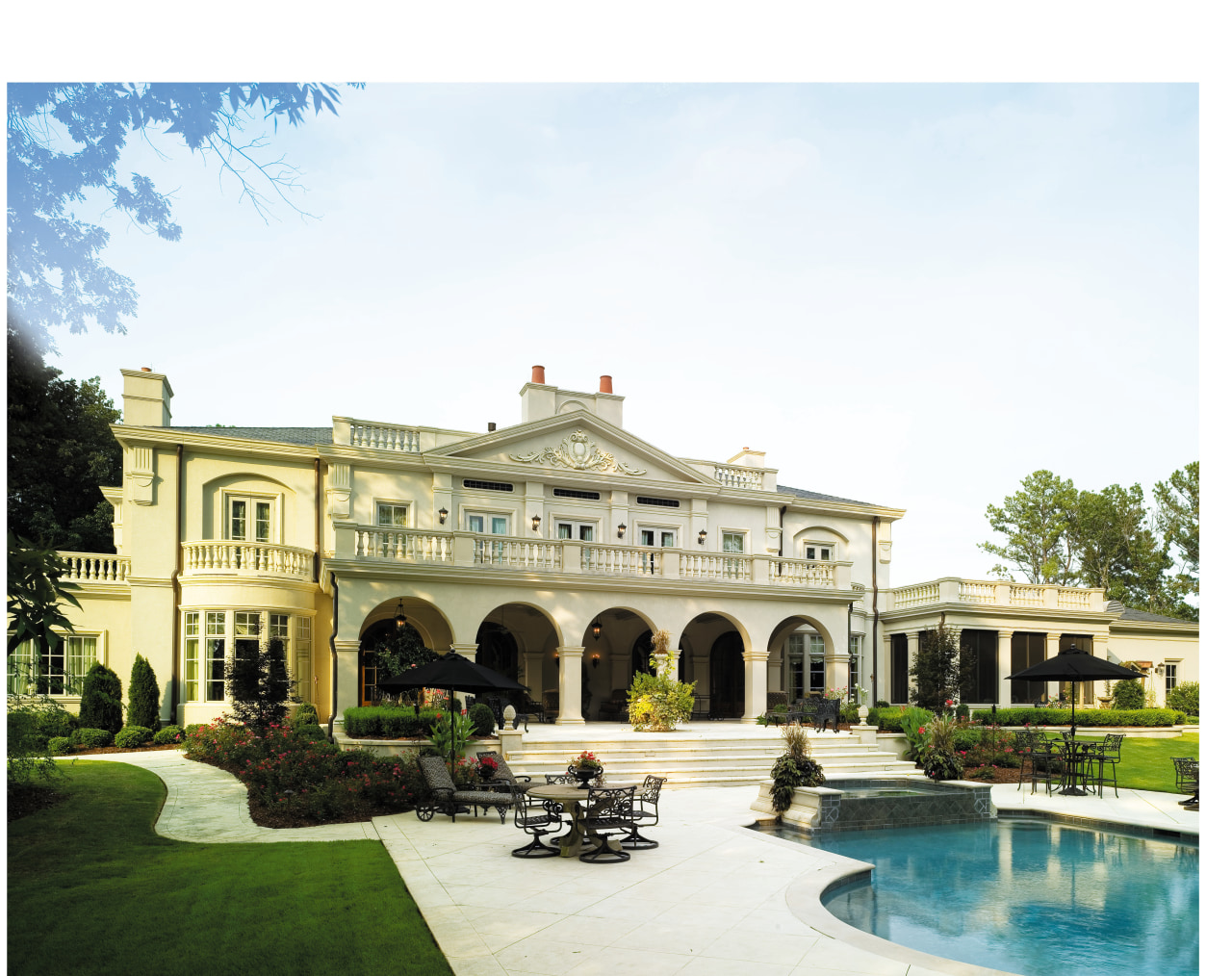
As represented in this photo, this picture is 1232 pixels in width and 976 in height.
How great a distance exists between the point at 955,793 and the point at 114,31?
14.9 meters

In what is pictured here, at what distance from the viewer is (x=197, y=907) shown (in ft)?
27.9

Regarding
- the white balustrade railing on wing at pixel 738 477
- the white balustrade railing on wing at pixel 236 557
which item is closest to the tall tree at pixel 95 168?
the white balustrade railing on wing at pixel 236 557

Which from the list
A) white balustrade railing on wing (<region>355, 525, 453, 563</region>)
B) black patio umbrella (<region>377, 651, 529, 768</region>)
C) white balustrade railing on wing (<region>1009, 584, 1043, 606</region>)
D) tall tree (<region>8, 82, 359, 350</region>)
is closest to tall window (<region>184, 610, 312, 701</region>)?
white balustrade railing on wing (<region>355, 525, 453, 563</region>)

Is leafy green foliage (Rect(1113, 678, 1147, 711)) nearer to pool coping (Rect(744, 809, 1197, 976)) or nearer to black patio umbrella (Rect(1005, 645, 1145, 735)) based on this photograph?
black patio umbrella (Rect(1005, 645, 1145, 735))

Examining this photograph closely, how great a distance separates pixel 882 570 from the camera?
105 ft

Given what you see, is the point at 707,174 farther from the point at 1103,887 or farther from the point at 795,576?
the point at 795,576

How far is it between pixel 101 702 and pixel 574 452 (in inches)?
540

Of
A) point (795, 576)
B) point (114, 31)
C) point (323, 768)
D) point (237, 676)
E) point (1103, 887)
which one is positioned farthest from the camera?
point (795, 576)

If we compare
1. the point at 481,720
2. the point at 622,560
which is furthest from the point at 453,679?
the point at 622,560

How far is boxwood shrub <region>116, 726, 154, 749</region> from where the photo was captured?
69.2 ft

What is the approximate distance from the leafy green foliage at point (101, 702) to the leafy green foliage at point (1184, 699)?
32.4 m

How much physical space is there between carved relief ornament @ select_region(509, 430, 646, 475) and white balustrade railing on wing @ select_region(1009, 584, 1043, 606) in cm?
1382

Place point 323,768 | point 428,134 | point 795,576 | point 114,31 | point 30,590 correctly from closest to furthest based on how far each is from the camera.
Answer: point 114,31 → point 30,590 → point 428,134 → point 323,768 → point 795,576

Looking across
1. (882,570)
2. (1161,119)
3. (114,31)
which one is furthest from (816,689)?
(114,31)
